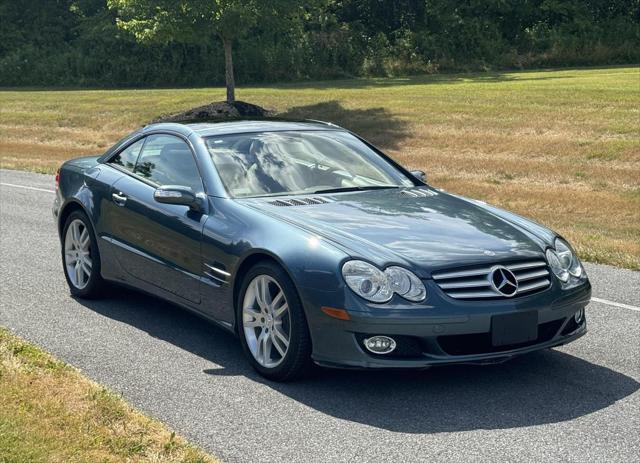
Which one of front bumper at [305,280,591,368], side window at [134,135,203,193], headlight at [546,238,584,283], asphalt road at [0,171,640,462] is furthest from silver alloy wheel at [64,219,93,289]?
headlight at [546,238,584,283]

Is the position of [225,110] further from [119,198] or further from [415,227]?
[415,227]

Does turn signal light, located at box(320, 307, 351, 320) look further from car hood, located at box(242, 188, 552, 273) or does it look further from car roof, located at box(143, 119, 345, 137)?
car roof, located at box(143, 119, 345, 137)

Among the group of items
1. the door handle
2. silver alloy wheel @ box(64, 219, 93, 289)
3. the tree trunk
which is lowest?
the tree trunk

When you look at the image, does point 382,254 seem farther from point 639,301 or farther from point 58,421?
point 639,301

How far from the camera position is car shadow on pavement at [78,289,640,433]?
18.3ft

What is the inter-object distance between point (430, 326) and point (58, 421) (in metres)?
1.94

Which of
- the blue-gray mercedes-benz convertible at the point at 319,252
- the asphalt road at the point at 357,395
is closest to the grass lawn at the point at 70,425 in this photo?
the asphalt road at the point at 357,395

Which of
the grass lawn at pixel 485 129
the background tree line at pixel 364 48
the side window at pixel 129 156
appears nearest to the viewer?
the side window at pixel 129 156

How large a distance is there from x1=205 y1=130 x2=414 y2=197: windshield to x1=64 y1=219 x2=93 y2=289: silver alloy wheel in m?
1.53

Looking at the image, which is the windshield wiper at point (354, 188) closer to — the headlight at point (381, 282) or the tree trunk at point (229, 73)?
the headlight at point (381, 282)

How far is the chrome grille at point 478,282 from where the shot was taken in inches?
231

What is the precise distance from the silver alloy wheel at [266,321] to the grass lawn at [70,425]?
37.8 inches

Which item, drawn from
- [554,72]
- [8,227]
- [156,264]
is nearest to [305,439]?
[156,264]

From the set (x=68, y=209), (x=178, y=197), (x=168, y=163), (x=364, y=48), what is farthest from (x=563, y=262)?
(x=364, y=48)
